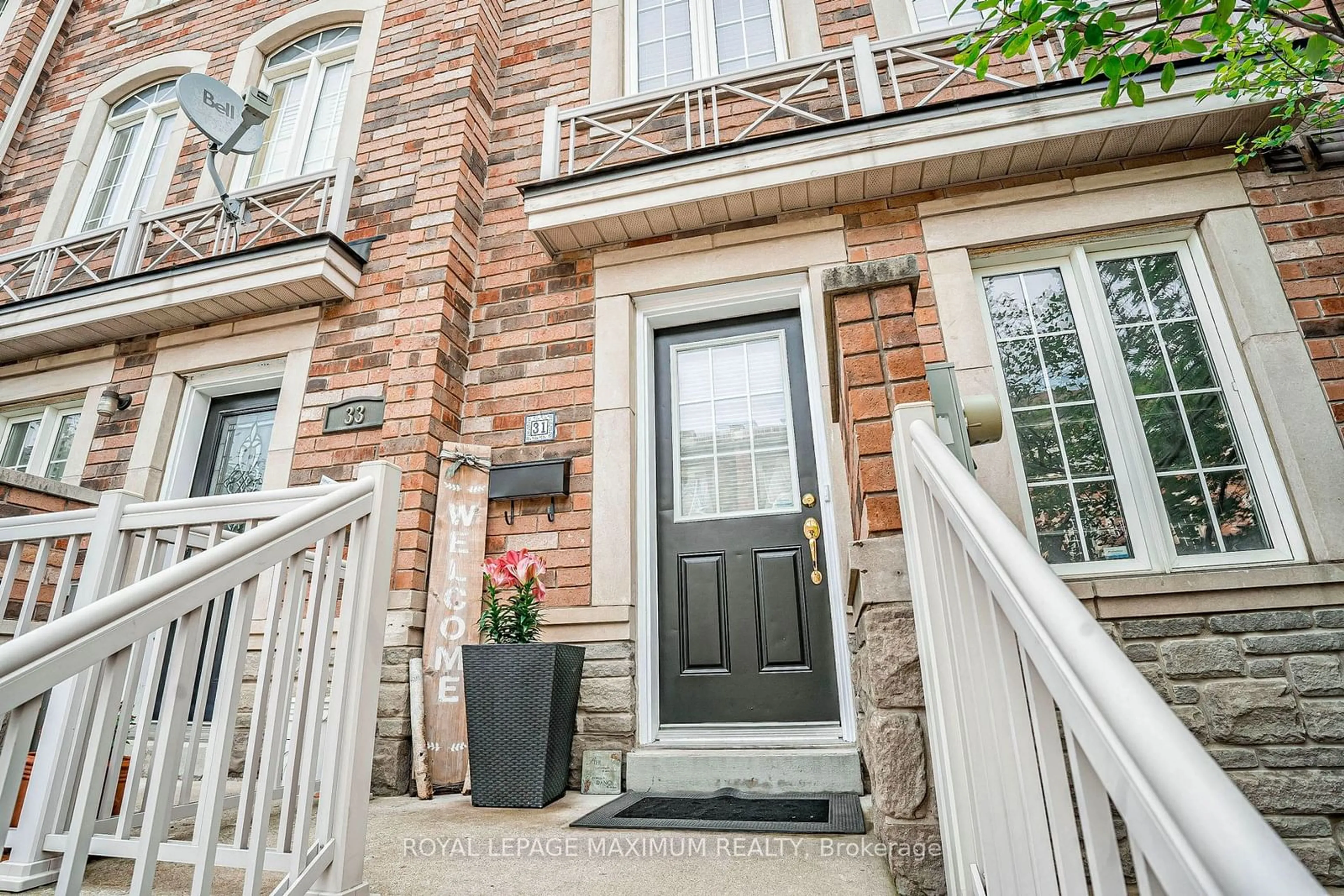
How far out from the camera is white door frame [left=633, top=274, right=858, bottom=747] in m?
3.04

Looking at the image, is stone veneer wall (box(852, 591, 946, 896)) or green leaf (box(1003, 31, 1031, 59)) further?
green leaf (box(1003, 31, 1031, 59))

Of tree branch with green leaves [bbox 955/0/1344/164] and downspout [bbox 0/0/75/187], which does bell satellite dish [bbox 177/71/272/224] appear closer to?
downspout [bbox 0/0/75/187]

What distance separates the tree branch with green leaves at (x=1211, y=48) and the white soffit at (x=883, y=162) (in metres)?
0.16

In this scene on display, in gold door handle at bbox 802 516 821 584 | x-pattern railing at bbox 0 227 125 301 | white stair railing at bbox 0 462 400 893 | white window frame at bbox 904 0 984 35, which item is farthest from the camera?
x-pattern railing at bbox 0 227 125 301

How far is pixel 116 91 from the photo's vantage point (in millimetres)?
5883

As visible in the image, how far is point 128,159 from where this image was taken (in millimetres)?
5707

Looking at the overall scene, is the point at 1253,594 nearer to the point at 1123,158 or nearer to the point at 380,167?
the point at 1123,158

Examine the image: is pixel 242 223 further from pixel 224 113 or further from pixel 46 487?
pixel 46 487

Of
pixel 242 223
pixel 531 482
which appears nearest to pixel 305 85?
pixel 242 223

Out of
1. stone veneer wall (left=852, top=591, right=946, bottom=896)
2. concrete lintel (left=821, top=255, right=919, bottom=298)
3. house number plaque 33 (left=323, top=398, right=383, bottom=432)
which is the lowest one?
stone veneer wall (left=852, top=591, right=946, bottom=896)

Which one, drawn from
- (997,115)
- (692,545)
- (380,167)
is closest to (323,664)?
(692,545)

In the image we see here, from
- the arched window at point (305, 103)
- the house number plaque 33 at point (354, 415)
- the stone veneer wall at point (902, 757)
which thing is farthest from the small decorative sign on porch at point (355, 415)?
the stone veneer wall at point (902, 757)

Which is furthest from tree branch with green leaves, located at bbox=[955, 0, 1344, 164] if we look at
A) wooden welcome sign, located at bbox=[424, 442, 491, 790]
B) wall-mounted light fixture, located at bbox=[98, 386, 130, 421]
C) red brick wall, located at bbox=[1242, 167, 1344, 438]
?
wall-mounted light fixture, located at bbox=[98, 386, 130, 421]

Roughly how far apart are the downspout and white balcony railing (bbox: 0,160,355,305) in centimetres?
146
